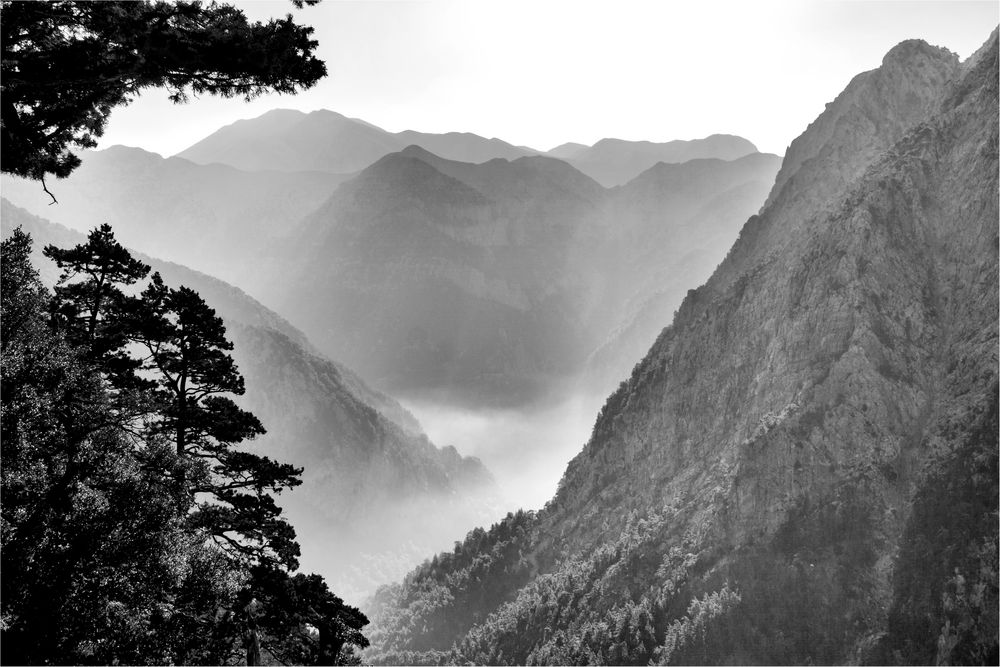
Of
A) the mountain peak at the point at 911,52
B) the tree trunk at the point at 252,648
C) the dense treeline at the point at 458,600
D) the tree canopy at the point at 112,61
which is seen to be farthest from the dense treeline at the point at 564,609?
the mountain peak at the point at 911,52

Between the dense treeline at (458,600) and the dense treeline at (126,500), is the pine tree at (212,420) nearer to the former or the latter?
the dense treeline at (126,500)

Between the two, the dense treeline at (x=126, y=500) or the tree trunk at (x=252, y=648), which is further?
the tree trunk at (x=252, y=648)

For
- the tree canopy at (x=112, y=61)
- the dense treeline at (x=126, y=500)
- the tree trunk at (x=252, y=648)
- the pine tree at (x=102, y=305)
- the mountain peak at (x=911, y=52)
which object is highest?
the mountain peak at (x=911, y=52)

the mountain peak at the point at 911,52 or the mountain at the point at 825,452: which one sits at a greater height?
the mountain peak at the point at 911,52

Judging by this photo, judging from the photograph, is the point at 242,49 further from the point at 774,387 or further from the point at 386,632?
the point at 386,632

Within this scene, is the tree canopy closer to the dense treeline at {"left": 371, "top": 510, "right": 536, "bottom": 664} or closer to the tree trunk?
the tree trunk

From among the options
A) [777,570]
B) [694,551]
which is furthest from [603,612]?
[777,570]

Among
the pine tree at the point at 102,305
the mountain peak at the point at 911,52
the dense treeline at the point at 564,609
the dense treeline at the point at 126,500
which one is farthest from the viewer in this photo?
the mountain peak at the point at 911,52
